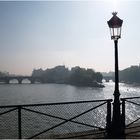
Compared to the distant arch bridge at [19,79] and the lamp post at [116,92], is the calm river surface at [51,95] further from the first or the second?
the distant arch bridge at [19,79]

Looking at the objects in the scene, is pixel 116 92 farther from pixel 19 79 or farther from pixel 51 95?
pixel 19 79

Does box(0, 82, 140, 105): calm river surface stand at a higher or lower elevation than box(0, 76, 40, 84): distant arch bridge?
lower

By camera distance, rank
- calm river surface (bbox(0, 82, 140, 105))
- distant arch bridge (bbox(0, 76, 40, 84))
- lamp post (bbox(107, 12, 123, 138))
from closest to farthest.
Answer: lamp post (bbox(107, 12, 123, 138))
calm river surface (bbox(0, 82, 140, 105))
distant arch bridge (bbox(0, 76, 40, 84))

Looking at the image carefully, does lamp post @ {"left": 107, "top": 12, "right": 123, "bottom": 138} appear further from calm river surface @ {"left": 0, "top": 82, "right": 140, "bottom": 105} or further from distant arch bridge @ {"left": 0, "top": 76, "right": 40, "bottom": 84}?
distant arch bridge @ {"left": 0, "top": 76, "right": 40, "bottom": 84}

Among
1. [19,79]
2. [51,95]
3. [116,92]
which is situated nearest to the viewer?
[116,92]

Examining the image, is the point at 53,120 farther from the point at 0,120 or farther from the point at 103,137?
the point at 103,137

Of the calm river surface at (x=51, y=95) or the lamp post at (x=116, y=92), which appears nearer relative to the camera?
the lamp post at (x=116, y=92)

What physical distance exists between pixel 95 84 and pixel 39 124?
124m

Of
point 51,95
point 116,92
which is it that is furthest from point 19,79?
point 116,92

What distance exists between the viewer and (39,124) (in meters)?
30.8

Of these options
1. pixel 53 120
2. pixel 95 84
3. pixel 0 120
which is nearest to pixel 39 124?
pixel 53 120

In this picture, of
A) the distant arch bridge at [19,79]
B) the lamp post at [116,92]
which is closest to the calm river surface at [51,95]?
the lamp post at [116,92]

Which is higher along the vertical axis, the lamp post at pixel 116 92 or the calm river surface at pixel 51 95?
the lamp post at pixel 116 92

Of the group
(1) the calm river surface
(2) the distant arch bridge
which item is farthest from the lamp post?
(2) the distant arch bridge
